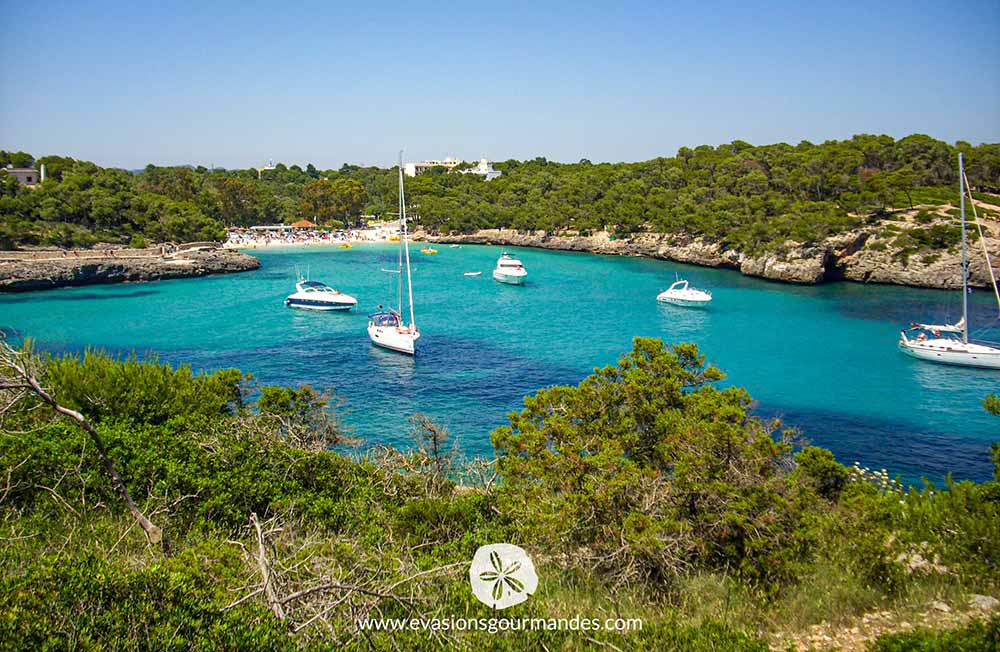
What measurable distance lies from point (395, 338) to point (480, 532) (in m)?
20.0

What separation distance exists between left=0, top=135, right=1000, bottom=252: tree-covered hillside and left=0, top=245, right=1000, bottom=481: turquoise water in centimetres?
793

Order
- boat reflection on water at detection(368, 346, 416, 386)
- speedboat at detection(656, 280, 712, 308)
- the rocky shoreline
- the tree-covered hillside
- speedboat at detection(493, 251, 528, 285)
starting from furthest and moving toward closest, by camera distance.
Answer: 1. the tree-covered hillside
2. speedboat at detection(493, 251, 528, 285)
3. the rocky shoreline
4. speedboat at detection(656, 280, 712, 308)
5. boat reflection on water at detection(368, 346, 416, 386)

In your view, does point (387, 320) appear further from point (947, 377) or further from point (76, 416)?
point (76, 416)

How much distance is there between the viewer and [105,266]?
44.8m

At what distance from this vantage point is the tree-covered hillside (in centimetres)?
4816

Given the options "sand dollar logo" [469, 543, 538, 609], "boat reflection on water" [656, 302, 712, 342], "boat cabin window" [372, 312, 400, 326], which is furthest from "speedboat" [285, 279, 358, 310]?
"sand dollar logo" [469, 543, 538, 609]

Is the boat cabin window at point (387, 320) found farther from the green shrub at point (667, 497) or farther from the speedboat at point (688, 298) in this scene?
the green shrub at point (667, 497)

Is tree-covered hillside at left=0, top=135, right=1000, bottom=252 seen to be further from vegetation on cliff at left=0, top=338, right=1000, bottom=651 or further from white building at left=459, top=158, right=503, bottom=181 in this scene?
vegetation on cliff at left=0, top=338, right=1000, bottom=651

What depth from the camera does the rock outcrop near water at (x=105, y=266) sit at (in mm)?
41438

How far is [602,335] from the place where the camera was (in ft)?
98.0

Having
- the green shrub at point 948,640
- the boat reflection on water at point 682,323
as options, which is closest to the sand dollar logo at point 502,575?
the green shrub at point 948,640

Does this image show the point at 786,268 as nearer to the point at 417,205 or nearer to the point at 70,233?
the point at 417,205

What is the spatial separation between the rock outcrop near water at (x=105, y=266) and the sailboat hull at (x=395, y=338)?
27079 mm

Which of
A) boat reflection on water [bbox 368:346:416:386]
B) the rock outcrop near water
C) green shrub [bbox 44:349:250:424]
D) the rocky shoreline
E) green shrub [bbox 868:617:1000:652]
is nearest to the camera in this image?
green shrub [bbox 868:617:1000:652]
